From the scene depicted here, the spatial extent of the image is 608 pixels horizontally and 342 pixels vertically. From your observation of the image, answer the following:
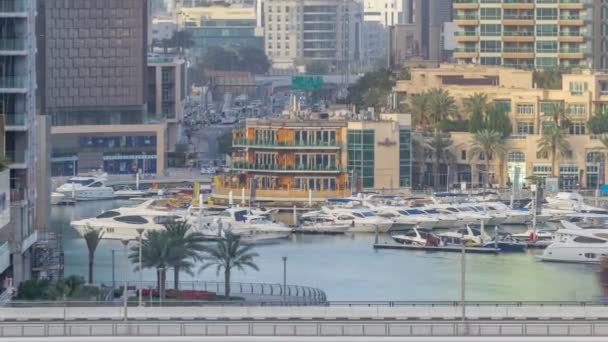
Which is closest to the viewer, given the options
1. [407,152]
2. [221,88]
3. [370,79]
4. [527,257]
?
[527,257]

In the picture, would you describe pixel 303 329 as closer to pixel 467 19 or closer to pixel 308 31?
pixel 467 19

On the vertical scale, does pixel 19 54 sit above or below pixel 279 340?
above

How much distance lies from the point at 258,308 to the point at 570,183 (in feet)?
149

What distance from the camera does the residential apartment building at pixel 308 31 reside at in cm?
17750

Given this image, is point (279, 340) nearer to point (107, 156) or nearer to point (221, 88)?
point (107, 156)

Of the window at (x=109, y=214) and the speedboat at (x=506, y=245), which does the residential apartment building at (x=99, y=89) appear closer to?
the window at (x=109, y=214)

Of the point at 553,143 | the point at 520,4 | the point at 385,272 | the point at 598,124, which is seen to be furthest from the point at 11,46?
the point at 520,4

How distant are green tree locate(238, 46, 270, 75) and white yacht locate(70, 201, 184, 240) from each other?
94.3 meters

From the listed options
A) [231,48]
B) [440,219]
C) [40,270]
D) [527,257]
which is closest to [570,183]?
[440,219]

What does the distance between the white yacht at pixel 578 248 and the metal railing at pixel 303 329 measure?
93.8 ft

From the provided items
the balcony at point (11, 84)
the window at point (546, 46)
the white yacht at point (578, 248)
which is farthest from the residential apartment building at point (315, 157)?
the balcony at point (11, 84)

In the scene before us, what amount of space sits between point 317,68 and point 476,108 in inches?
3198

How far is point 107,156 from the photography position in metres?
91.4

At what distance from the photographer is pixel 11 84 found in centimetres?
5112
